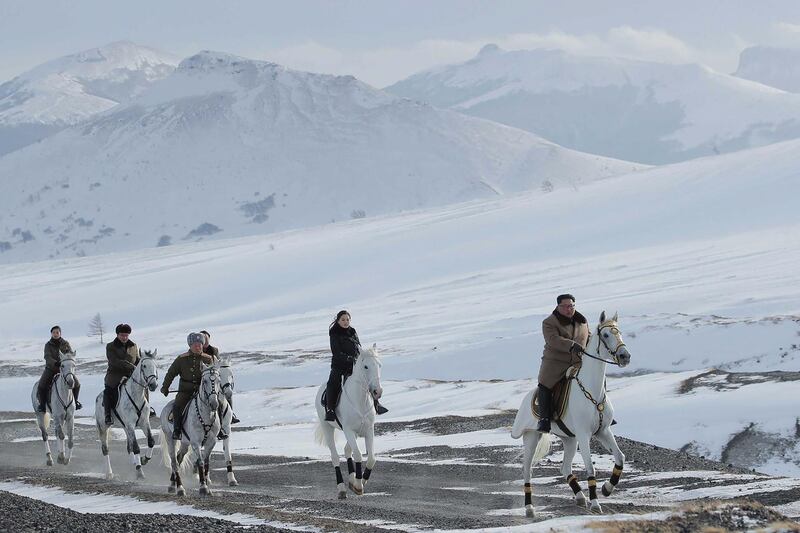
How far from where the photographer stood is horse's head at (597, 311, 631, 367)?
56.6ft

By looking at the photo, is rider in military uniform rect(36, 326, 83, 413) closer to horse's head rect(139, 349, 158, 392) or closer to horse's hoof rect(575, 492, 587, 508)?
horse's head rect(139, 349, 158, 392)

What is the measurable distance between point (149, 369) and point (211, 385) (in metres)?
2.89

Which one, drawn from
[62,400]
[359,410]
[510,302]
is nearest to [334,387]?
[359,410]

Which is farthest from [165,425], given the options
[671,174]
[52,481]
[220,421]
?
[671,174]

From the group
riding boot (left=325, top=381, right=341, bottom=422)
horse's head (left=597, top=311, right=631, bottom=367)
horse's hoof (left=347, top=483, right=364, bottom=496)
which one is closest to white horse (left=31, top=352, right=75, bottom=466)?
riding boot (left=325, top=381, right=341, bottom=422)

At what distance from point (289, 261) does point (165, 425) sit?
449 feet

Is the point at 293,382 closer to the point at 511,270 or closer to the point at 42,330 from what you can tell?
the point at 511,270

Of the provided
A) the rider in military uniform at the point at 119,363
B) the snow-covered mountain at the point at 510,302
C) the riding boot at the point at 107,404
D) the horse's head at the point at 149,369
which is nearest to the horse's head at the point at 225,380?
the horse's head at the point at 149,369

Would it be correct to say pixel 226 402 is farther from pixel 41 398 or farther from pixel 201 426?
pixel 41 398

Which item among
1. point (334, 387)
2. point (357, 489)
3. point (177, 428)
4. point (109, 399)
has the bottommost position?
point (357, 489)

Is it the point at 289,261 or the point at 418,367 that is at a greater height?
the point at 289,261

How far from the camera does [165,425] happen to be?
23.8 meters

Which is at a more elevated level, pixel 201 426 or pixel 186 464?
pixel 201 426

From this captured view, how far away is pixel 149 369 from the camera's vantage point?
80.2ft
